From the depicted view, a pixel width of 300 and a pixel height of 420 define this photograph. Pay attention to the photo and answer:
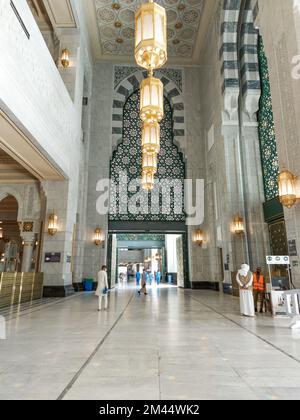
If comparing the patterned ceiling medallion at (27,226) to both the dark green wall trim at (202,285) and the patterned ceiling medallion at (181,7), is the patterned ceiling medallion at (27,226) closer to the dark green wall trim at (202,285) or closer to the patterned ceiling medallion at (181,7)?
the dark green wall trim at (202,285)

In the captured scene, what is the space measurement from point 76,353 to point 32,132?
5280mm

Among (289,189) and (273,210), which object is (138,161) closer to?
(273,210)

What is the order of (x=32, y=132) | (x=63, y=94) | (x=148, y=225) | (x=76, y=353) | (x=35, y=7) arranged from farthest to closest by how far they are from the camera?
1. (x=148, y=225)
2. (x=35, y=7)
3. (x=63, y=94)
4. (x=32, y=132)
5. (x=76, y=353)

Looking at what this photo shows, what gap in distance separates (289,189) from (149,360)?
407cm

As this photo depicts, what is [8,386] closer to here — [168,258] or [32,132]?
[32,132]

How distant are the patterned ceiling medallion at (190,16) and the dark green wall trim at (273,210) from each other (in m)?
8.83

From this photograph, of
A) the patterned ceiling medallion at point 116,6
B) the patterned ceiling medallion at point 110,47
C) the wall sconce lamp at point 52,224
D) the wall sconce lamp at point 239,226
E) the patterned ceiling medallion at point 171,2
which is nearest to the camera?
the wall sconce lamp at point 52,224

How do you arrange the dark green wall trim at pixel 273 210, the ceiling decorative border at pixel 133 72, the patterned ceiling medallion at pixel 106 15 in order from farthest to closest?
the ceiling decorative border at pixel 133 72, the patterned ceiling medallion at pixel 106 15, the dark green wall trim at pixel 273 210

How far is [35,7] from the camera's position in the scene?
988 centimetres

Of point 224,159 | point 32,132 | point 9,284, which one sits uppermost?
point 224,159

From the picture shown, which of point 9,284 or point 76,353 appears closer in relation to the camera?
point 76,353

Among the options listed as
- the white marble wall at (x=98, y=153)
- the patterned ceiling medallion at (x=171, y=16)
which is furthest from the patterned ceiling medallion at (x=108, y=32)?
the patterned ceiling medallion at (x=171, y=16)

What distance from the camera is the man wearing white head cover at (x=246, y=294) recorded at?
16.9ft
